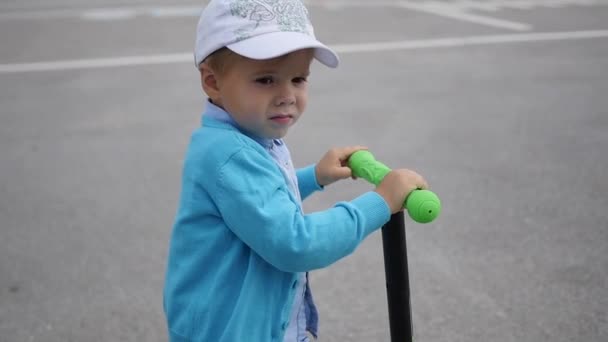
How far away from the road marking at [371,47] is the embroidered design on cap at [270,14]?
5553 mm

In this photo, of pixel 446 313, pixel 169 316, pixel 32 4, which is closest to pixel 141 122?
pixel 446 313

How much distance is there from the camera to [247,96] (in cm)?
148

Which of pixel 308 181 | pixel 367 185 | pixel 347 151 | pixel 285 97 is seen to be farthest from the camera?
pixel 367 185

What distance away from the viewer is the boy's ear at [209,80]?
153 cm

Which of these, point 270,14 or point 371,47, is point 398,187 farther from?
point 371,47

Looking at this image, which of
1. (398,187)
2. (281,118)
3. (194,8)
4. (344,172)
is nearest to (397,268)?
(398,187)

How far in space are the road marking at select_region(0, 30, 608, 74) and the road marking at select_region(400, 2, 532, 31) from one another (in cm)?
57

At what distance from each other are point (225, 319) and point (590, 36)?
7266 millimetres

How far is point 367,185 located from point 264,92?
253 centimetres

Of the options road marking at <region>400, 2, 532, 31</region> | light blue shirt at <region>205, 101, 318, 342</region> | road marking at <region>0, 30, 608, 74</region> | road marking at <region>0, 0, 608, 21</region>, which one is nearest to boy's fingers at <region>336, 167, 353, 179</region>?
light blue shirt at <region>205, 101, 318, 342</region>

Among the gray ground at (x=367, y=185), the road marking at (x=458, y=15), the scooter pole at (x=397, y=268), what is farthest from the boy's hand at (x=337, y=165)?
the road marking at (x=458, y=15)

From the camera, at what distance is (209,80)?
1552mm

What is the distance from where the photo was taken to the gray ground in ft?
9.21

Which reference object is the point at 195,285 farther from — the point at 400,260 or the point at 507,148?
the point at 507,148
